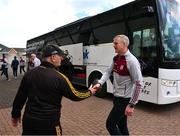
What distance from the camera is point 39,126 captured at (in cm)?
281

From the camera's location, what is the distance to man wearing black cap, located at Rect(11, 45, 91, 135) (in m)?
2.81

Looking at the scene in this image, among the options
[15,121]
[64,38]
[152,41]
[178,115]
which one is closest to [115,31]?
[152,41]

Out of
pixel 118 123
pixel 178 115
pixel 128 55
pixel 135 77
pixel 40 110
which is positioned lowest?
pixel 178 115

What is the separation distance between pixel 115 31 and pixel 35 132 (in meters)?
6.61

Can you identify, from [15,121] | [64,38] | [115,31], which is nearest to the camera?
[15,121]

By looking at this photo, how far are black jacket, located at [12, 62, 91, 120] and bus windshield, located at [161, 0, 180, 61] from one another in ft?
16.0

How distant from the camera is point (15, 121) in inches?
128

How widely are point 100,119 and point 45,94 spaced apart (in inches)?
161

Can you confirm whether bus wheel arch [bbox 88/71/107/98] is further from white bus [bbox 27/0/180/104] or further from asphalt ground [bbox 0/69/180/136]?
asphalt ground [bbox 0/69/180/136]

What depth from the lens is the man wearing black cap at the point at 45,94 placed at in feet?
9.22

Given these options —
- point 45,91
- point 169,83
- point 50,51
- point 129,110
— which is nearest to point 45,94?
point 45,91

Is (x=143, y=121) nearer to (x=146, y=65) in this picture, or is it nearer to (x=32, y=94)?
(x=146, y=65)

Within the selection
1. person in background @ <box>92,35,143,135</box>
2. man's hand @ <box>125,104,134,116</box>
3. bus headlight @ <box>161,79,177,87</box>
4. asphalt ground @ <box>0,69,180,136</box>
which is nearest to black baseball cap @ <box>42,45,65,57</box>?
person in background @ <box>92,35,143,135</box>

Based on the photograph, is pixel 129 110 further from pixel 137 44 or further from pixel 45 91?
pixel 137 44
